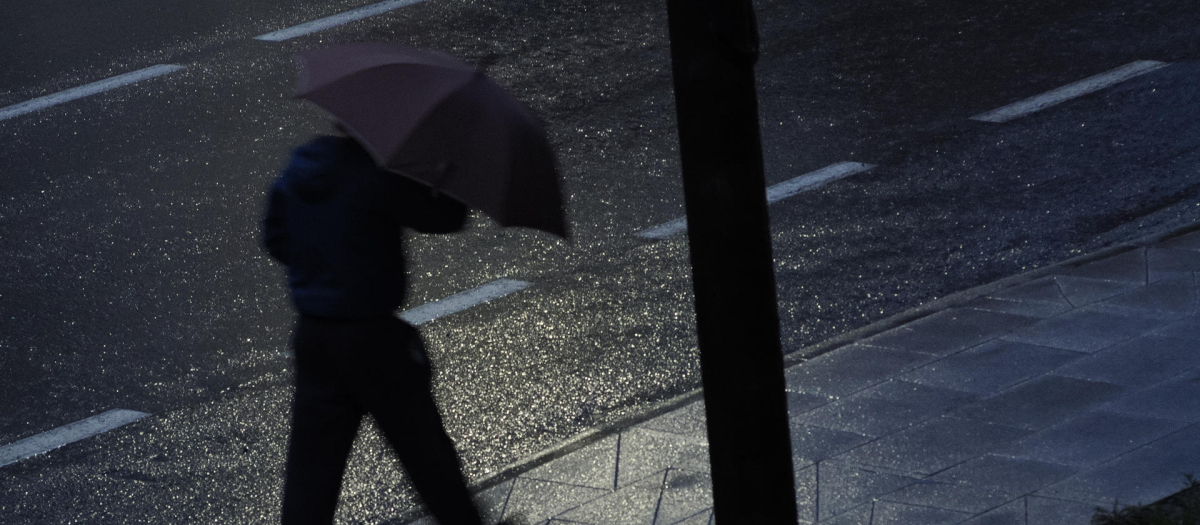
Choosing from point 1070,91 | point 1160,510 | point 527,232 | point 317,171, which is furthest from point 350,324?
point 1070,91

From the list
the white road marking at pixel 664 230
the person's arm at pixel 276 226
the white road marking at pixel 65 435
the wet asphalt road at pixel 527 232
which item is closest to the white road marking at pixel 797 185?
the white road marking at pixel 664 230

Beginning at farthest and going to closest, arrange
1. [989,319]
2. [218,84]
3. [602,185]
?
1. [218,84]
2. [602,185]
3. [989,319]

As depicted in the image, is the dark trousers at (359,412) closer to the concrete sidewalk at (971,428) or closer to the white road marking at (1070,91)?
the concrete sidewalk at (971,428)

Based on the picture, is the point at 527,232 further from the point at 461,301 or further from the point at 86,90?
the point at 86,90

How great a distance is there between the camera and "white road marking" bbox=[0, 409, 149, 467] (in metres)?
5.83

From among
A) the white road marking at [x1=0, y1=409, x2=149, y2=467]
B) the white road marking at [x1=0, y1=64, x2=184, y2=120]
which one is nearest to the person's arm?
the white road marking at [x1=0, y1=409, x2=149, y2=467]

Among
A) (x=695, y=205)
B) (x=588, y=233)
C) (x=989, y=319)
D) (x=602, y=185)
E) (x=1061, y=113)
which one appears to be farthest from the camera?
(x=1061, y=113)

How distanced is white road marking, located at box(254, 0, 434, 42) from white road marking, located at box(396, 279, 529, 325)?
4.81 meters

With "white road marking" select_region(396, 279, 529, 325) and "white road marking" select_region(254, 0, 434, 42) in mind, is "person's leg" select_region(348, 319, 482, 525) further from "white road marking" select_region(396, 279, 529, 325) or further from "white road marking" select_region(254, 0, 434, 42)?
"white road marking" select_region(254, 0, 434, 42)

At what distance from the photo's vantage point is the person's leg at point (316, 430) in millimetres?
3836

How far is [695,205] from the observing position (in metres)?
3.23

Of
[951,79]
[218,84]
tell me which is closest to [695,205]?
[951,79]

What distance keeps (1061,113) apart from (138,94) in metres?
6.08

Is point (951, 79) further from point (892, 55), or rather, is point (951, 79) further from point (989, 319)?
point (989, 319)
